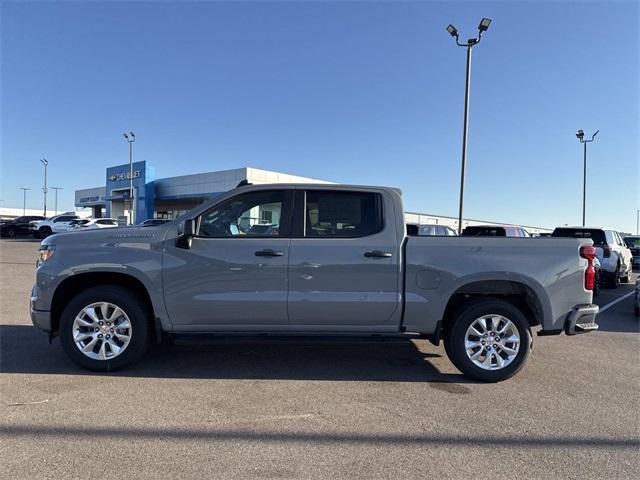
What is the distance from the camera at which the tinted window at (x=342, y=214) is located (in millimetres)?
4977

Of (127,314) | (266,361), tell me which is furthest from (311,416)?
(127,314)

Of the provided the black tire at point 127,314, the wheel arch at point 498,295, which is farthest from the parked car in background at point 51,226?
the wheel arch at point 498,295

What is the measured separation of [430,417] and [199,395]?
211cm

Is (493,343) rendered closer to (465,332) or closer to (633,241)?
(465,332)

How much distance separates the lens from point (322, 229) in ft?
16.4

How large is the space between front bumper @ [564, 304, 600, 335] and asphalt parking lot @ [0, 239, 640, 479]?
1.93 ft

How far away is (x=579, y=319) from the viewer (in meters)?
4.89

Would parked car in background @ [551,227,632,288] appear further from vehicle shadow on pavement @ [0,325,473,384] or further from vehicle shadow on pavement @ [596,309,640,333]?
vehicle shadow on pavement @ [0,325,473,384]

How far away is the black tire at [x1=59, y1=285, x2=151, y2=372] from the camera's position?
487cm

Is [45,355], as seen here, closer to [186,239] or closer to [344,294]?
[186,239]

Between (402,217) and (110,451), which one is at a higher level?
(402,217)

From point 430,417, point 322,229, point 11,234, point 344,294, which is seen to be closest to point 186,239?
point 322,229

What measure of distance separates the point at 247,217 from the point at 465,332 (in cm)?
262

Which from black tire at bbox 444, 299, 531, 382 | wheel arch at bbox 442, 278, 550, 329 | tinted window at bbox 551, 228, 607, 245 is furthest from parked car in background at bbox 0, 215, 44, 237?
black tire at bbox 444, 299, 531, 382
